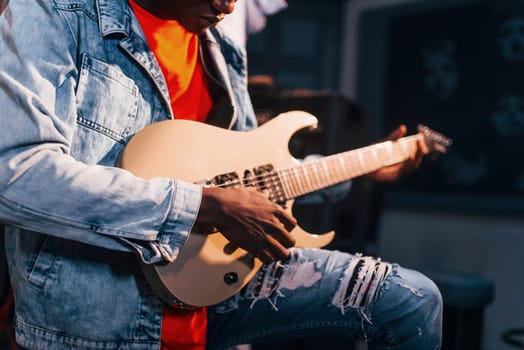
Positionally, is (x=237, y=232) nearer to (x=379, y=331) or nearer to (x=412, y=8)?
(x=379, y=331)

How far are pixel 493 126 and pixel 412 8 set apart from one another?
0.94 metres

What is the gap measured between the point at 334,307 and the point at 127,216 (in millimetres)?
514

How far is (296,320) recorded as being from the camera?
1.20 meters

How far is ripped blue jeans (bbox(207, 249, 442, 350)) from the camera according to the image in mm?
1161

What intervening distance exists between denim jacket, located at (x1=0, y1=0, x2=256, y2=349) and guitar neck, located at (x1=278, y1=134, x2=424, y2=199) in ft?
1.02

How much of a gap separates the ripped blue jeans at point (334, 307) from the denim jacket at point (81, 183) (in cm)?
22

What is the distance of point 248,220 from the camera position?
1.02 metres

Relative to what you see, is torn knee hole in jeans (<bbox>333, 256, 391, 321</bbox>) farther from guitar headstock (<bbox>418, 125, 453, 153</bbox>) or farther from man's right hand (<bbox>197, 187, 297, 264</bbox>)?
guitar headstock (<bbox>418, 125, 453, 153</bbox>)

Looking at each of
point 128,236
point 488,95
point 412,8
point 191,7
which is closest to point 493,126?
point 488,95

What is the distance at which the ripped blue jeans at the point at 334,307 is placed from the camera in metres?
1.16

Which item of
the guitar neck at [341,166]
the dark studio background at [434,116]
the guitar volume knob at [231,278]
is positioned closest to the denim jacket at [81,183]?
the guitar volume knob at [231,278]

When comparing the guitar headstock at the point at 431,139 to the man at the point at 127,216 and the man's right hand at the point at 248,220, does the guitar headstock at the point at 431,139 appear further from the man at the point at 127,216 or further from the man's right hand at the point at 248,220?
the man's right hand at the point at 248,220

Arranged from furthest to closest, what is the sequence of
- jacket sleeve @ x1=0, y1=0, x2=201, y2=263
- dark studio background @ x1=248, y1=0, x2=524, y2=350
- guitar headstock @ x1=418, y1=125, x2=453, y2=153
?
dark studio background @ x1=248, y1=0, x2=524, y2=350, guitar headstock @ x1=418, y1=125, x2=453, y2=153, jacket sleeve @ x1=0, y1=0, x2=201, y2=263

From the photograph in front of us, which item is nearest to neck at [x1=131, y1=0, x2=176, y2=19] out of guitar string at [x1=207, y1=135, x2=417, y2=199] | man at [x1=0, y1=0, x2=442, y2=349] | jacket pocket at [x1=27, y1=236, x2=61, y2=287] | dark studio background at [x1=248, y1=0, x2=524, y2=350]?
man at [x1=0, y1=0, x2=442, y2=349]
